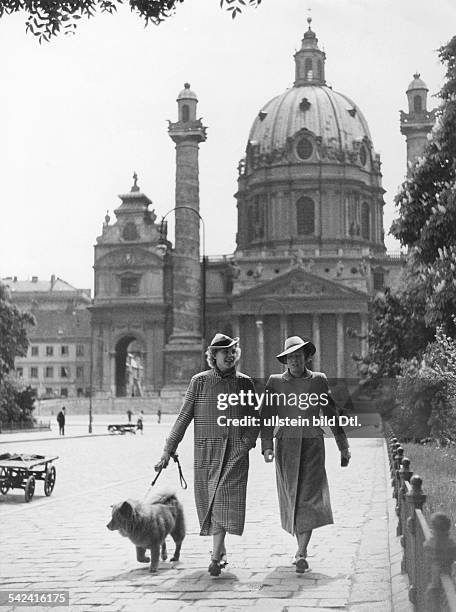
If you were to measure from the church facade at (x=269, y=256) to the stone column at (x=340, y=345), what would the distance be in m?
0.12

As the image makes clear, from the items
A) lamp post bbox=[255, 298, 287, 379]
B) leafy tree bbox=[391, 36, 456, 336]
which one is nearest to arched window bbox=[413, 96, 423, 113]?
lamp post bbox=[255, 298, 287, 379]

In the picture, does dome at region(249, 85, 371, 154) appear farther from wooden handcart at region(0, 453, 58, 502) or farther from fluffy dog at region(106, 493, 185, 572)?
fluffy dog at region(106, 493, 185, 572)

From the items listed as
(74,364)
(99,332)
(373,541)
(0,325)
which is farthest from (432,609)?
(74,364)

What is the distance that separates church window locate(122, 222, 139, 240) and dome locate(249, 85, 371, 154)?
13.7 m

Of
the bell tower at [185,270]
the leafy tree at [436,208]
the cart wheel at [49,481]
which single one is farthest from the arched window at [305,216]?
the cart wheel at [49,481]

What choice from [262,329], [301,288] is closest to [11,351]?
[262,329]

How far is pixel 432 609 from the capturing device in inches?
186

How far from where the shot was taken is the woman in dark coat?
873 cm

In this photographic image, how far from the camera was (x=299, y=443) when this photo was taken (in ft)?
28.8

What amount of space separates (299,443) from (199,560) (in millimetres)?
1670

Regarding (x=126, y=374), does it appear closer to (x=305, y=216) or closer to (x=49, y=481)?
(x=305, y=216)

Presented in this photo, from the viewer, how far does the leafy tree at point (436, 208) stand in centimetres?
1928

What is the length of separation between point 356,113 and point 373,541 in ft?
283

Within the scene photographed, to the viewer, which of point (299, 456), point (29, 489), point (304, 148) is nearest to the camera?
point (299, 456)
